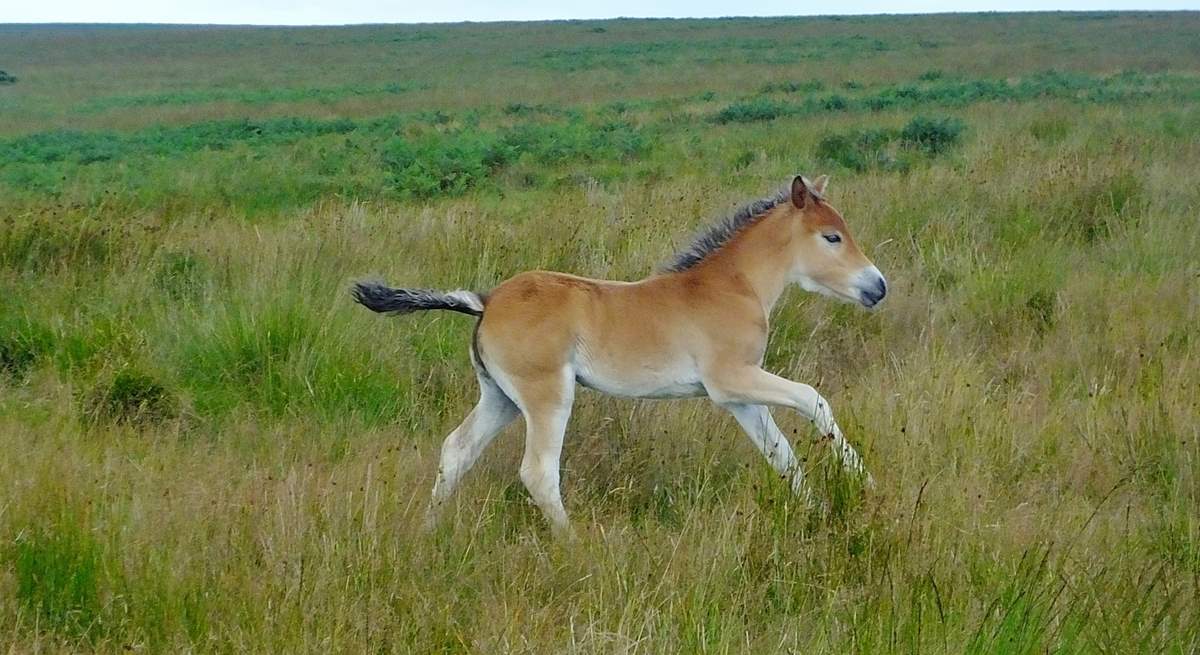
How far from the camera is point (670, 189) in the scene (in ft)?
40.9

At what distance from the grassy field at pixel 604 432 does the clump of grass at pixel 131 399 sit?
0.05 feet

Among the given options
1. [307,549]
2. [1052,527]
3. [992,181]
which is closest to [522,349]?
[307,549]

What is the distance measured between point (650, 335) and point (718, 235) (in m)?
Answer: 0.72

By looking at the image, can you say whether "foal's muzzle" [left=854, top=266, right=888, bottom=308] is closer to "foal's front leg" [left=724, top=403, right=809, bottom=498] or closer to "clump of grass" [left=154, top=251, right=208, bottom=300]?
"foal's front leg" [left=724, top=403, right=809, bottom=498]

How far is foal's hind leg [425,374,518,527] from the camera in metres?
5.11

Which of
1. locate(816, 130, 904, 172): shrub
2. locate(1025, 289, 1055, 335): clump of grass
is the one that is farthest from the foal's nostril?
locate(816, 130, 904, 172): shrub

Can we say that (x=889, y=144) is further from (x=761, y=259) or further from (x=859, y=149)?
(x=761, y=259)

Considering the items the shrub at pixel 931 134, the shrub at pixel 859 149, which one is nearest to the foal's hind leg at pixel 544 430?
the shrub at pixel 859 149

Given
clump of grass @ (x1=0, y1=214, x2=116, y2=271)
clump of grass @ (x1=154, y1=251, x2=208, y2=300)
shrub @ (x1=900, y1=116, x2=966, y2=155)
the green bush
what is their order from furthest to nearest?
shrub @ (x1=900, y1=116, x2=966, y2=155)
the green bush
clump of grass @ (x1=0, y1=214, x2=116, y2=271)
clump of grass @ (x1=154, y1=251, x2=208, y2=300)

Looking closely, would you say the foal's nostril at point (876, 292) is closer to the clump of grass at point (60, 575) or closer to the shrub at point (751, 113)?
the clump of grass at point (60, 575)

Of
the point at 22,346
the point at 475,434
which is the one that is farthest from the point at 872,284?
the point at 22,346

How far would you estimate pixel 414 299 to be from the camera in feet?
16.5

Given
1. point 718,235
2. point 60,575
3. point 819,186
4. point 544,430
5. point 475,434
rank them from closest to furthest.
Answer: point 60,575 < point 544,430 < point 475,434 < point 718,235 < point 819,186

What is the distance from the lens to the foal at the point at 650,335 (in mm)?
4836
